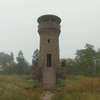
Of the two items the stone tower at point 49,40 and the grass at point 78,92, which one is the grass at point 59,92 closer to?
the grass at point 78,92

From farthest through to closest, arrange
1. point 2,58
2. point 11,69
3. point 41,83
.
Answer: point 2,58
point 11,69
point 41,83

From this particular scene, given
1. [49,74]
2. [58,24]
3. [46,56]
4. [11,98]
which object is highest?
[58,24]

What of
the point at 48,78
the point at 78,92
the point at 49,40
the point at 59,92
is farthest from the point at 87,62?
the point at 78,92

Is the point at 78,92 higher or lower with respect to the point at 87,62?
lower

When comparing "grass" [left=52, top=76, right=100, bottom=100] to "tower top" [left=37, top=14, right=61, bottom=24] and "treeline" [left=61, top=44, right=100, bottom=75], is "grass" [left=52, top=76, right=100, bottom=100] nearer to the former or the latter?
"tower top" [left=37, top=14, right=61, bottom=24]

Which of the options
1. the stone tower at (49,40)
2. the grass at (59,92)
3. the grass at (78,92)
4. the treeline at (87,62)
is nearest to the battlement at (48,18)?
A: the stone tower at (49,40)

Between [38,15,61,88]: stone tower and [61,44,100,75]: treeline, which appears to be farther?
[61,44,100,75]: treeline

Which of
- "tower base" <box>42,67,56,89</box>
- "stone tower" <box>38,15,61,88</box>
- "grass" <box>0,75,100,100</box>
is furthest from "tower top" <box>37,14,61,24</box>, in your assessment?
"grass" <box>0,75,100,100</box>

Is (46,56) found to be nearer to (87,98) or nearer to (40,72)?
(40,72)

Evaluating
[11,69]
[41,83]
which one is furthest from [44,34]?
[11,69]

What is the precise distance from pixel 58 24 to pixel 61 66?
5122 mm

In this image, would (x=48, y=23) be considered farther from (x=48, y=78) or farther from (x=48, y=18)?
(x=48, y=78)

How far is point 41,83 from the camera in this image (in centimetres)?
1541

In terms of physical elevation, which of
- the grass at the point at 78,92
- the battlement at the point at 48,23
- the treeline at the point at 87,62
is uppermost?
the battlement at the point at 48,23
